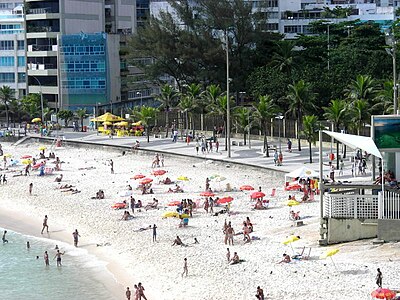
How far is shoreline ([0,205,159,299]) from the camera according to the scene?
34.8m

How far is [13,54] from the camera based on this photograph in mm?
105625

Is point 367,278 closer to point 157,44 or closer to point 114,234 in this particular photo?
point 114,234

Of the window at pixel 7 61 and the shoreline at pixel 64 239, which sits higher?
the window at pixel 7 61


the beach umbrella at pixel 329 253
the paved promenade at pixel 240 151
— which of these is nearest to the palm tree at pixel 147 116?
the paved promenade at pixel 240 151

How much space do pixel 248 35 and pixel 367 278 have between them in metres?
62.7

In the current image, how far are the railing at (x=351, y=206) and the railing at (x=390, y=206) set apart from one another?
A: 37 centimetres

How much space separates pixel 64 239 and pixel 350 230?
16.7 m

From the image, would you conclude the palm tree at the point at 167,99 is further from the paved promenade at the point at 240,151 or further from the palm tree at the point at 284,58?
the palm tree at the point at 284,58

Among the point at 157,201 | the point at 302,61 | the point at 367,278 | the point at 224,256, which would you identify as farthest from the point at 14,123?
the point at 367,278

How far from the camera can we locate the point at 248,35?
298 ft

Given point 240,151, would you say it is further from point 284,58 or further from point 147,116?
point 284,58

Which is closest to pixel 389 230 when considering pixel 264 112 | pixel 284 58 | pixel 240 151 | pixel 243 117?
pixel 264 112

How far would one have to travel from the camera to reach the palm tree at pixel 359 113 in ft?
185

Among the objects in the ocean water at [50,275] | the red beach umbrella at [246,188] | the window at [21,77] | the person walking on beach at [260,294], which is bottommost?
the ocean water at [50,275]
